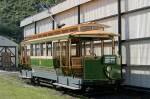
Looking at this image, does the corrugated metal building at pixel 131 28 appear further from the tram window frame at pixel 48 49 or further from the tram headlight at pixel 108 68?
the tram window frame at pixel 48 49

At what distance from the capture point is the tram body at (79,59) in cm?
1916

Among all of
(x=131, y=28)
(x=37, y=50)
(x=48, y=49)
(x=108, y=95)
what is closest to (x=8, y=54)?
(x=37, y=50)

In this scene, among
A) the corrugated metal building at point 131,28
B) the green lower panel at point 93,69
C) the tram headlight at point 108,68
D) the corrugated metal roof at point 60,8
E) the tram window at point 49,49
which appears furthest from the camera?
the corrugated metal roof at point 60,8

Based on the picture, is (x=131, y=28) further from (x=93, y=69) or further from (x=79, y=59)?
(x=93, y=69)

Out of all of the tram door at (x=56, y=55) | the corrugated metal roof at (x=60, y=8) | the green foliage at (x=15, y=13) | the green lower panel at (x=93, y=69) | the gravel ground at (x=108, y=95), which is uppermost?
the green foliage at (x=15, y=13)

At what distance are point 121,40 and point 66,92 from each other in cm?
403

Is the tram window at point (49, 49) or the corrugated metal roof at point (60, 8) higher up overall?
the corrugated metal roof at point (60, 8)

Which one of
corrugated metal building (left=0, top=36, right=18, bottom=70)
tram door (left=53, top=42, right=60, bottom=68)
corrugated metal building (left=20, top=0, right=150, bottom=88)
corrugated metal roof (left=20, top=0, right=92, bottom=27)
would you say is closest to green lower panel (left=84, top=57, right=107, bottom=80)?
corrugated metal building (left=20, top=0, right=150, bottom=88)

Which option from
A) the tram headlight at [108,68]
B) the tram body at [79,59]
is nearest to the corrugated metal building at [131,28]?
the tram body at [79,59]

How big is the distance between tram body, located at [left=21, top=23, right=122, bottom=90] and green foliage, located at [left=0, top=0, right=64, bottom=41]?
5198cm

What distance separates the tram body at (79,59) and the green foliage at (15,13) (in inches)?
2046

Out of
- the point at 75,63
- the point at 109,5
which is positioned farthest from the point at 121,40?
the point at 75,63

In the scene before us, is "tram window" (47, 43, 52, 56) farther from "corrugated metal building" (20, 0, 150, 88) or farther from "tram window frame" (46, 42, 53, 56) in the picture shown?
"corrugated metal building" (20, 0, 150, 88)

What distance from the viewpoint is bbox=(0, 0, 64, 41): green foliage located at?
76500mm
